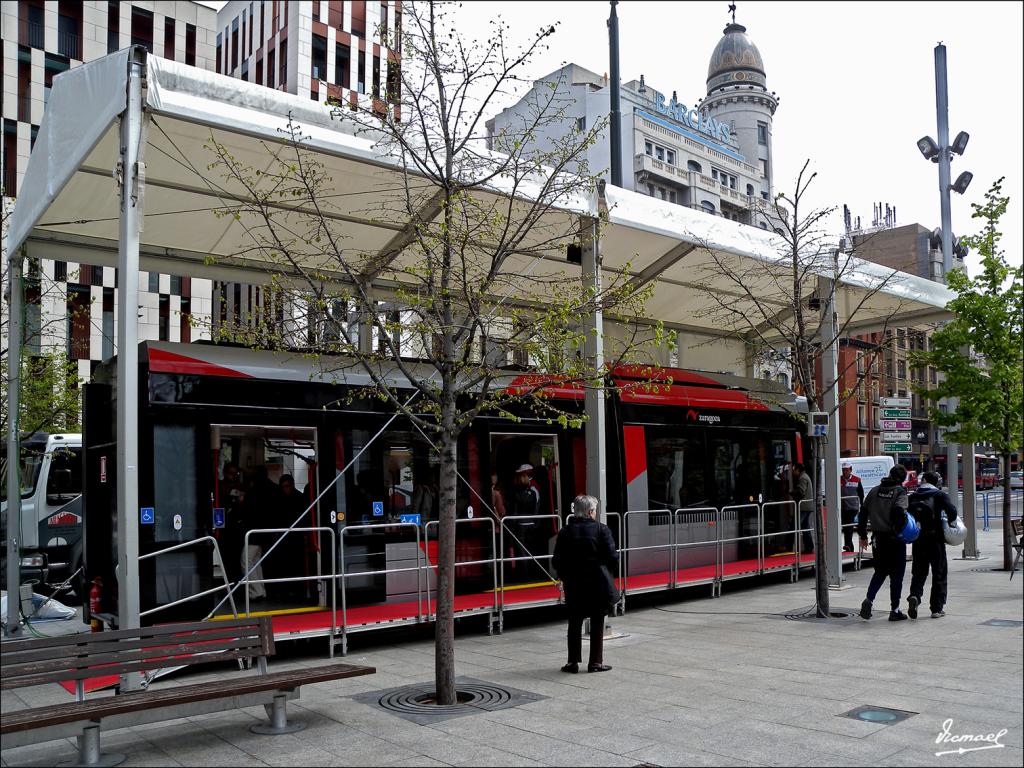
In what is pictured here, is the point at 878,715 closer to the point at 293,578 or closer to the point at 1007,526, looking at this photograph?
the point at 293,578

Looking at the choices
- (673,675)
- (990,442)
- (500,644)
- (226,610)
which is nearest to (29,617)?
(226,610)

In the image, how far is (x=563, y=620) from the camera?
1195 centimetres

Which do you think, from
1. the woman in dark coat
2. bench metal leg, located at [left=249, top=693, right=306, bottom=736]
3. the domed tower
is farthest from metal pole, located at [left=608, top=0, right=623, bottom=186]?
the domed tower

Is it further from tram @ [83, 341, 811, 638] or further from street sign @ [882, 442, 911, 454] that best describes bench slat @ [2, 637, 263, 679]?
street sign @ [882, 442, 911, 454]

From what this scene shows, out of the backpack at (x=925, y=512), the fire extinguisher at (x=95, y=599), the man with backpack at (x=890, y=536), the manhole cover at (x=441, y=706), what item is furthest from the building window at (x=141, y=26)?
the manhole cover at (x=441, y=706)

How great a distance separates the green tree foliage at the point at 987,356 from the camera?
15398 millimetres

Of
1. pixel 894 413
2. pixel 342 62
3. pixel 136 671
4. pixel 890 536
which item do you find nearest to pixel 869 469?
pixel 894 413

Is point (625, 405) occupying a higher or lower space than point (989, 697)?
higher

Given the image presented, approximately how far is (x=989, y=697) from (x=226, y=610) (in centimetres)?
693

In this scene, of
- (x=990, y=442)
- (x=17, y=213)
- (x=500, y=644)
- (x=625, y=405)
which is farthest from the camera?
(x=990, y=442)

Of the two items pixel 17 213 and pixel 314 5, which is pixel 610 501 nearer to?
pixel 17 213

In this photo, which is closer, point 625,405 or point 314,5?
point 625,405

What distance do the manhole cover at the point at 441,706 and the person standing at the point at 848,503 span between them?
414 inches

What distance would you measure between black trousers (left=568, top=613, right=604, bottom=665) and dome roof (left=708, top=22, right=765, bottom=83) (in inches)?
3169
